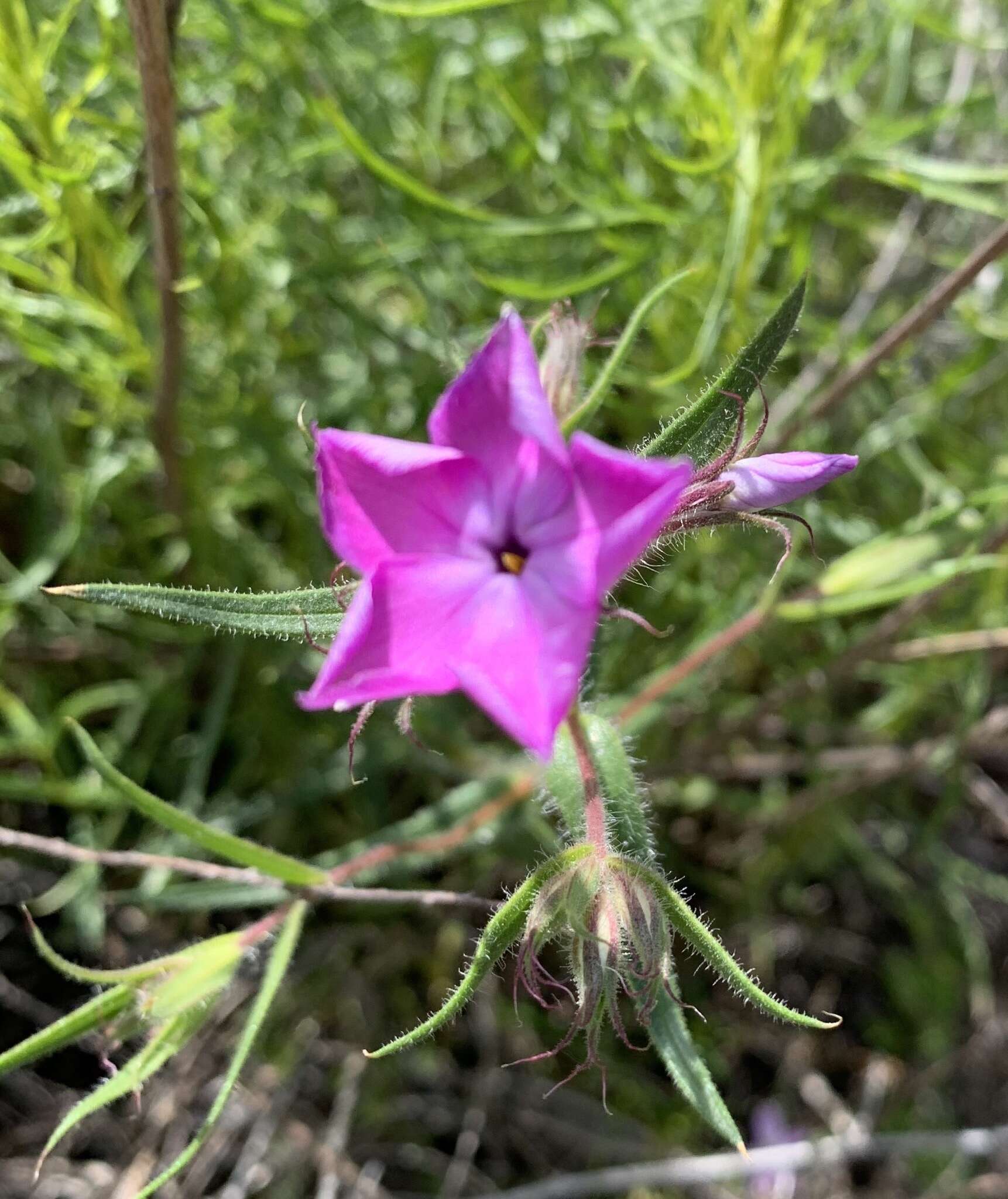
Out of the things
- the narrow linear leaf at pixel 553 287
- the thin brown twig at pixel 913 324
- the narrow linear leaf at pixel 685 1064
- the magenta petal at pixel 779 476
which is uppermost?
the narrow linear leaf at pixel 553 287

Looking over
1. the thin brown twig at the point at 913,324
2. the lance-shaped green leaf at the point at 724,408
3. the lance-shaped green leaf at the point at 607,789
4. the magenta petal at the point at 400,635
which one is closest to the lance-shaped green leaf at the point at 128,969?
the lance-shaped green leaf at the point at 607,789

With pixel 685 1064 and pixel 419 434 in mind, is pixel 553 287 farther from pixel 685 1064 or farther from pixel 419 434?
pixel 685 1064

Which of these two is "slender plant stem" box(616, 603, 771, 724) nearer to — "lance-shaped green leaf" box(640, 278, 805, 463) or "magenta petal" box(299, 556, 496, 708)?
"lance-shaped green leaf" box(640, 278, 805, 463)

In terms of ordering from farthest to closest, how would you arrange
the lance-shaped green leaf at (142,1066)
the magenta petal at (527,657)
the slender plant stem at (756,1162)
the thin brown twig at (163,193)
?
the slender plant stem at (756,1162), the thin brown twig at (163,193), the lance-shaped green leaf at (142,1066), the magenta petal at (527,657)

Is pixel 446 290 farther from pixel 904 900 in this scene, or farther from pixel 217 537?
pixel 904 900

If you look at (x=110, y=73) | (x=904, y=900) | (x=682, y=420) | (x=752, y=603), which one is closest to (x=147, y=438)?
(x=110, y=73)

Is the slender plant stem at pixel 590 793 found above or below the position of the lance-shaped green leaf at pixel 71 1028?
above

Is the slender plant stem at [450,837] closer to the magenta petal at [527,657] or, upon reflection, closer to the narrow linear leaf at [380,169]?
the magenta petal at [527,657]
